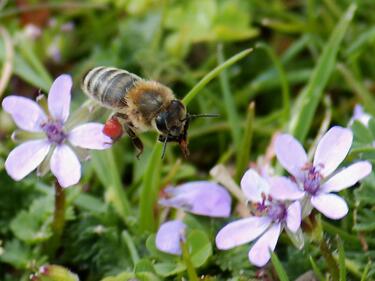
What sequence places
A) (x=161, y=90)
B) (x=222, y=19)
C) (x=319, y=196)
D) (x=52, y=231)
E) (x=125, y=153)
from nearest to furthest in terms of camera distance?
(x=319, y=196) < (x=161, y=90) < (x=52, y=231) < (x=125, y=153) < (x=222, y=19)

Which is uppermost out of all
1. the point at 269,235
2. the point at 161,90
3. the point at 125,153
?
the point at 161,90

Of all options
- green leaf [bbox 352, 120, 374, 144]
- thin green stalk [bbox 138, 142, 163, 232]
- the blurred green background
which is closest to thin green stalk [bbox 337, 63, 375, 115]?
the blurred green background

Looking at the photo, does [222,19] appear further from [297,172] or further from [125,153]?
[297,172]

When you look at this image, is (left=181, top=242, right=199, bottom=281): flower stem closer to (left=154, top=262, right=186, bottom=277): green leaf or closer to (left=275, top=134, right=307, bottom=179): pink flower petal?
(left=154, top=262, right=186, bottom=277): green leaf

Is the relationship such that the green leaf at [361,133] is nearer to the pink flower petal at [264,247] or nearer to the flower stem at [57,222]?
the pink flower petal at [264,247]

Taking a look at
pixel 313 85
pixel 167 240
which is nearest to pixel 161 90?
pixel 167 240

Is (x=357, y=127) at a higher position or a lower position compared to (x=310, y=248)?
higher
